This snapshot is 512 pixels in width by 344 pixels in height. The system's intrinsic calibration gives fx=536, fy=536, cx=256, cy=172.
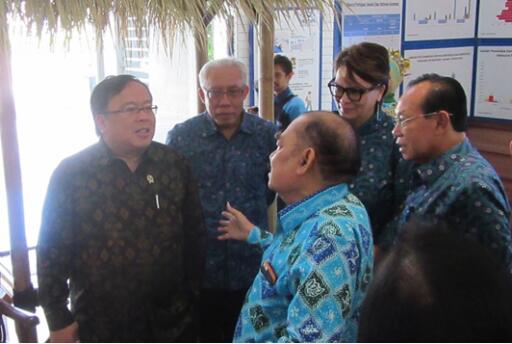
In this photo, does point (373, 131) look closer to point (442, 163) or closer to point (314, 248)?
point (442, 163)

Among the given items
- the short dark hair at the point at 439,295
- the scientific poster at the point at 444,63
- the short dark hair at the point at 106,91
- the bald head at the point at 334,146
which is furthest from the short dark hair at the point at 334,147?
the scientific poster at the point at 444,63

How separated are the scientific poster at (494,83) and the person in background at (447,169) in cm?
291

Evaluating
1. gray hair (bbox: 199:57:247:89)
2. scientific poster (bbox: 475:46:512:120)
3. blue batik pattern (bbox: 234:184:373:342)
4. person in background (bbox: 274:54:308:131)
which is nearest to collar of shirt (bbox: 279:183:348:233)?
blue batik pattern (bbox: 234:184:373:342)

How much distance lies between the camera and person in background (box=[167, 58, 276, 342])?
2.01m

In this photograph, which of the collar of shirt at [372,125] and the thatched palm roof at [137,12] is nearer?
the thatched palm roof at [137,12]

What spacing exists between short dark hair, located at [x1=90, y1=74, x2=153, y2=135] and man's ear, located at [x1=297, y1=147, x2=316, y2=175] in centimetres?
74

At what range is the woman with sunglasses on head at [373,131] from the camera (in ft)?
5.93

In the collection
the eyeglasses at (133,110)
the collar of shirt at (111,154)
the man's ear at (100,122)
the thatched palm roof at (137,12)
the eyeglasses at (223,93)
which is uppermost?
the thatched palm roof at (137,12)

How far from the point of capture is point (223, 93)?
1995 millimetres

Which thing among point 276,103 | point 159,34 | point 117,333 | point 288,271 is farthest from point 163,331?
point 276,103

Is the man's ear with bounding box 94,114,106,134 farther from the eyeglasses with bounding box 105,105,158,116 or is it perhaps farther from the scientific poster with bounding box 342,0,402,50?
the scientific poster with bounding box 342,0,402,50

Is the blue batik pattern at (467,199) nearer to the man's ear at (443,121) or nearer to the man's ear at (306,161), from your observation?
the man's ear at (443,121)

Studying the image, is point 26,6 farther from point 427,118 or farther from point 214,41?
point 214,41

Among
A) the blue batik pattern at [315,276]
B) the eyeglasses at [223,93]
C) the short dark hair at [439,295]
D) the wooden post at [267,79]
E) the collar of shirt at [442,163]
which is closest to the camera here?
the short dark hair at [439,295]
